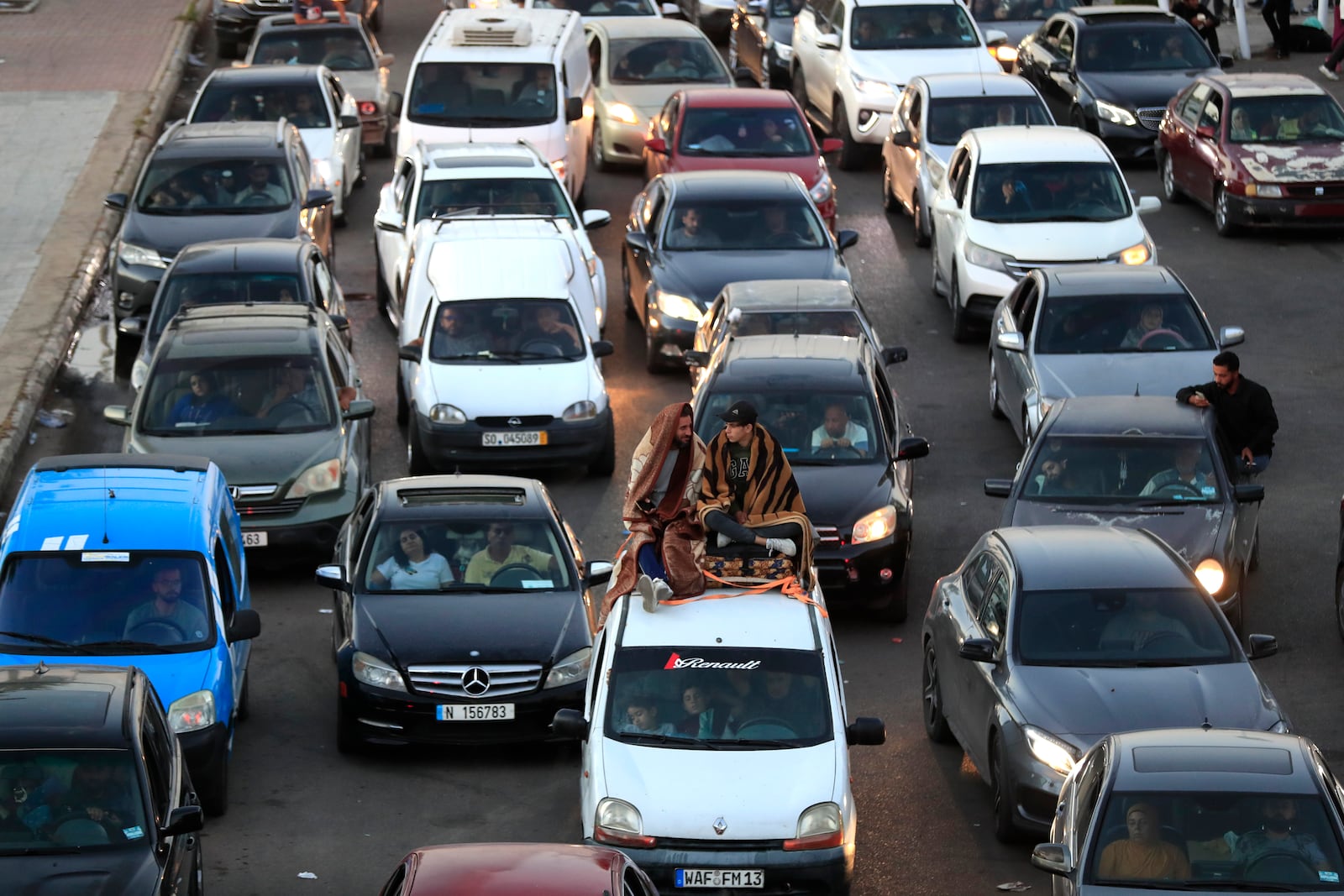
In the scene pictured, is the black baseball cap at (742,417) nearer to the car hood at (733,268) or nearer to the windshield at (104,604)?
the windshield at (104,604)

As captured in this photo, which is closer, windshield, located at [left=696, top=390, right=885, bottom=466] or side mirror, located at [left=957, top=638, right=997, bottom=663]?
side mirror, located at [left=957, top=638, right=997, bottom=663]

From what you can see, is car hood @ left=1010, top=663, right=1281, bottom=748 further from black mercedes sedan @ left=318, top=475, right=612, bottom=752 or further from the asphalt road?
black mercedes sedan @ left=318, top=475, right=612, bottom=752

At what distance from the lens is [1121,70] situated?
30203mm

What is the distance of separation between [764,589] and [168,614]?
3.76 meters

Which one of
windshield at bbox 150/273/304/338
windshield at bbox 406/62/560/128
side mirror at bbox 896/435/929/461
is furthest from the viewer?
windshield at bbox 406/62/560/128

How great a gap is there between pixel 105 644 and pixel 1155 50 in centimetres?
2030

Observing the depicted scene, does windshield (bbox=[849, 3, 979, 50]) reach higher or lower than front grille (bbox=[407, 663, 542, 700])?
lower

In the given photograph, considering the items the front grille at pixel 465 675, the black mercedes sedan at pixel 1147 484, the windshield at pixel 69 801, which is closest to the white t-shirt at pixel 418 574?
the front grille at pixel 465 675

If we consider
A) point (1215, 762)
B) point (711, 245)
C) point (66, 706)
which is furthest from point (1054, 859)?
point (711, 245)

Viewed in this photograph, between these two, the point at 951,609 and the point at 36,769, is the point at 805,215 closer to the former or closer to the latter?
the point at 951,609

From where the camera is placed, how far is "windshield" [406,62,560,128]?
91.0 feet

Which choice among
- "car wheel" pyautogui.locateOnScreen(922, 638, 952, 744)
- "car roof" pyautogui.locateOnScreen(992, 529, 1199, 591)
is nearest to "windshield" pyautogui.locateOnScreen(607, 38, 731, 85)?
"car wheel" pyautogui.locateOnScreen(922, 638, 952, 744)

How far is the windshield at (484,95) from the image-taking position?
2775 centimetres

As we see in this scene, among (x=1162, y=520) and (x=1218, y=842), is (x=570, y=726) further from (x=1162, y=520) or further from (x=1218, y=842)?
(x=1162, y=520)
